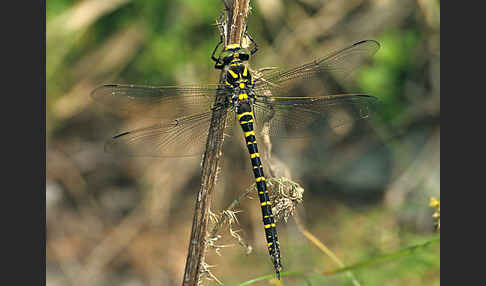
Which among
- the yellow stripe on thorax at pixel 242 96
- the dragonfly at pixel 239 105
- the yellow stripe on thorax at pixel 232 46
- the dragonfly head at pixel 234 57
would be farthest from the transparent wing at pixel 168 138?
the yellow stripe on thorax at pixel 232 46

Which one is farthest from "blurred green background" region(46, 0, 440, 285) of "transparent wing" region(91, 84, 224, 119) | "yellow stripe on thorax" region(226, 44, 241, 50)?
"yellow stripe on thorax" region(226, 44, 241, 50)

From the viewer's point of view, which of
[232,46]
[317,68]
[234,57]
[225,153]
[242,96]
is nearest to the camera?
[232,46]

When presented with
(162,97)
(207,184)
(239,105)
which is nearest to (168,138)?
(162,97)

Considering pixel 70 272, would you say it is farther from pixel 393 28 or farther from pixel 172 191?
pixel 393 28

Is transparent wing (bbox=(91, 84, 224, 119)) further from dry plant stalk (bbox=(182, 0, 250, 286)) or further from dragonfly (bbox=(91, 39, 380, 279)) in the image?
dry plant stalk (bbox=(182, 0, 250, 286))

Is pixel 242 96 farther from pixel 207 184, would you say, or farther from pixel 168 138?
pixel 207 184

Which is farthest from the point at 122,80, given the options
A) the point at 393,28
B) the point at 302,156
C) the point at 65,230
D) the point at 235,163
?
the point at 393,28
